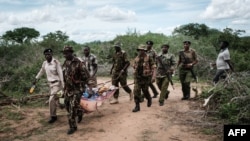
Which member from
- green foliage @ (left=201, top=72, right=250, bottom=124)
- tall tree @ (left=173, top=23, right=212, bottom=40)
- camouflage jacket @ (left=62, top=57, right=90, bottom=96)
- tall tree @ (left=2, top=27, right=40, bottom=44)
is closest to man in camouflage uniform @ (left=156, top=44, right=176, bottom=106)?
green foliage @ (left=201, top=72, right=250, bottom=124)

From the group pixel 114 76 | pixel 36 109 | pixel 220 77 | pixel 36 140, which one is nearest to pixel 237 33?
pixel 220 77

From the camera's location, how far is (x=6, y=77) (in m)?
13.4

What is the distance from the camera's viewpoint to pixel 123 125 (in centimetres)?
775

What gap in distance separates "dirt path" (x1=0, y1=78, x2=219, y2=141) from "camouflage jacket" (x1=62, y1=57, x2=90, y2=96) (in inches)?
34.4

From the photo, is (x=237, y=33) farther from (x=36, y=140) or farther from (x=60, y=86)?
(x=36, y=140)

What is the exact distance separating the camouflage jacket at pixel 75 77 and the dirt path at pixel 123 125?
875mm

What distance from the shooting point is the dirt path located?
7.09 metres

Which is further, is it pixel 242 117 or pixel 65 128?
pixel 65 128

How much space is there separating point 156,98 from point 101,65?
8.47 metres

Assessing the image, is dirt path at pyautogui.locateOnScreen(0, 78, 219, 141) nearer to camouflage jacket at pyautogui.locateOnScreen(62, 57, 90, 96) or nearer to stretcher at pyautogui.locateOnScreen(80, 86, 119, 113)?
stretcher at pyautogui.locateOnScreen(80, 86, 119, 113)

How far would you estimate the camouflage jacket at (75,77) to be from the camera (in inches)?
295

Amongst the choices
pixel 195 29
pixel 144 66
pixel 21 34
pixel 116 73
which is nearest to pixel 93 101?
pixel 144 66

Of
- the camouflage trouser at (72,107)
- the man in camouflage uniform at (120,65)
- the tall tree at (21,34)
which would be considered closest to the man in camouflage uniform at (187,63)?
the man in camouflage uniform at (120,65)

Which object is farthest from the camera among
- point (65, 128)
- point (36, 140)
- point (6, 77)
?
point (6, 77)
